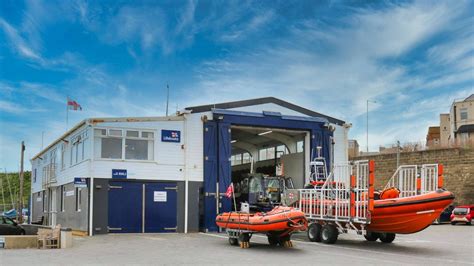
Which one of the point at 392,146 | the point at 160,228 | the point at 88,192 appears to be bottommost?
the point at 160,228

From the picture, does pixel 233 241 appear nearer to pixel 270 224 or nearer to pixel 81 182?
pixel 270 224

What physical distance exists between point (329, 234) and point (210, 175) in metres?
7.26

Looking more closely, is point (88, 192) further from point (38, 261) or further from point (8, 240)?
point (38, 261)

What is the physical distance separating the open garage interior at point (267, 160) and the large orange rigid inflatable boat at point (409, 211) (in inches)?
309

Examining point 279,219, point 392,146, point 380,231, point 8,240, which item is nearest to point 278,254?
point 279,219

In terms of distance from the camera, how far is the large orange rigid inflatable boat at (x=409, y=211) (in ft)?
52.7

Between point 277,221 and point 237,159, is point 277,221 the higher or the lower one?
the lower one

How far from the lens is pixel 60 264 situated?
42.3ft

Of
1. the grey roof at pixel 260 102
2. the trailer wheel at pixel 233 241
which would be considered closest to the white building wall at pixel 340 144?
the grey roof at pixel 260 102

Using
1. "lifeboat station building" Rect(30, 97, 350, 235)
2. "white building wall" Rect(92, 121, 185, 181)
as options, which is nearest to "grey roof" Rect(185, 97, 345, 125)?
"lifeboat station building" Rect(30, 97, 350, 235)

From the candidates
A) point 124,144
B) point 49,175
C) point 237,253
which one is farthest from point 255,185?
point 49,175

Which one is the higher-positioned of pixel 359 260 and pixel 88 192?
pixel 88 192

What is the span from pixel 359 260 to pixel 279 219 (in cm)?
285

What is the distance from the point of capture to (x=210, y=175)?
2370cm
